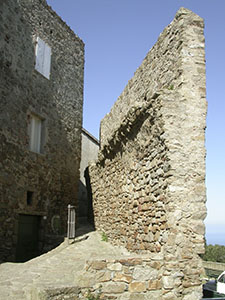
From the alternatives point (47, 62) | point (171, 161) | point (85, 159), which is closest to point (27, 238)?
point (47, 62)

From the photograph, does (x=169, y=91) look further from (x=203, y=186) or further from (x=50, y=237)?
(x=50, y=237)

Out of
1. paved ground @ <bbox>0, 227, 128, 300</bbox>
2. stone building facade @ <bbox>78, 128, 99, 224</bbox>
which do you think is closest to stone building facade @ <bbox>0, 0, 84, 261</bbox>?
paved ground @ <bbox>0, 227, 128, 300</bbox>

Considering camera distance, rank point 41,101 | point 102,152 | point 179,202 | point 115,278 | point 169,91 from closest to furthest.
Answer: point 115,278 < point 179,202 < point 169,91 < point 102,152 < point 41,101

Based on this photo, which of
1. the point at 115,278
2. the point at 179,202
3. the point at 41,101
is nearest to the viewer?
the point at 115,278

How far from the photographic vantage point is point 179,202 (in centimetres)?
478

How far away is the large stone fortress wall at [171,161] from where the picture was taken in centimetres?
465

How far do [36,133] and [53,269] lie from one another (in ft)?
18.0

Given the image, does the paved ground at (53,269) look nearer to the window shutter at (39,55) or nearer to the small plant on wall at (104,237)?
the small plant on wall at (104,237)

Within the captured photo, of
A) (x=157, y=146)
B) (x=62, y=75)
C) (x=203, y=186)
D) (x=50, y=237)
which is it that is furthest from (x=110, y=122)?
(x=203, y=186)

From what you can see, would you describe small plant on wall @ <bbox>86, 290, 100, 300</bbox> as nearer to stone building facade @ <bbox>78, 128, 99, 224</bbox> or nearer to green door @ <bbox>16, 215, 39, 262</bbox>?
green door @ <bbox>16, 215, 39, 262</bbox>

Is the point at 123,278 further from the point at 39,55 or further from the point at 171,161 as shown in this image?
the point at 39,55

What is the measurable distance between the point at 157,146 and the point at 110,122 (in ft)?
17.2

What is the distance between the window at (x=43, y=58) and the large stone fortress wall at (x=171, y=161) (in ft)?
16.7

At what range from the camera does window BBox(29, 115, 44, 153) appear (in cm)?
1048
